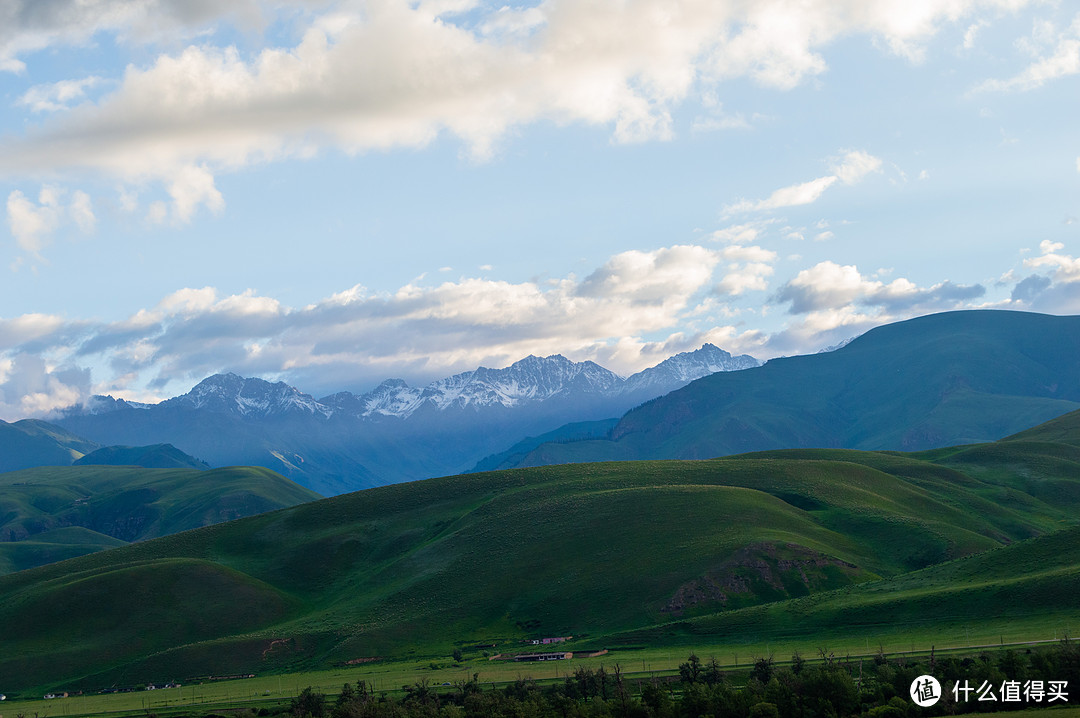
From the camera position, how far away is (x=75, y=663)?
179 metres

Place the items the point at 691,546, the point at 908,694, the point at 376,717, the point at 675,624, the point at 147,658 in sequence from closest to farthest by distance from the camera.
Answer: the point at 908,694 → the point at 376,717 → the point at 675,624 → the point at 147,658 → the point at 691,546

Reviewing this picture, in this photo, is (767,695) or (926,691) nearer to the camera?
(926,691)

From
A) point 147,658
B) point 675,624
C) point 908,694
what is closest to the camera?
point 908,694

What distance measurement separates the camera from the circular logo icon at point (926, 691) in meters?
85.4

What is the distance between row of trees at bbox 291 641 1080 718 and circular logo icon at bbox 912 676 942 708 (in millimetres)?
584

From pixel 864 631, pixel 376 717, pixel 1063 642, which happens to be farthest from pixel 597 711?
pixel 864 631

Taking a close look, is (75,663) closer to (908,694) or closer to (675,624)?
(675,624)

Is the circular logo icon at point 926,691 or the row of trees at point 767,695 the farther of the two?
the row of trees at point 767,695

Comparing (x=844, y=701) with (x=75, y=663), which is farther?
(x=75, y=663)

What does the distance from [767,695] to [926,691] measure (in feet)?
50.3

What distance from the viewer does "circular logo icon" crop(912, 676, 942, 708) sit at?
8544cm

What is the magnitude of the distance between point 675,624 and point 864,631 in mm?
30899

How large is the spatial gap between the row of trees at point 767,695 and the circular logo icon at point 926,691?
0.58 meters

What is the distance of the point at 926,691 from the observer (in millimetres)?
87625
